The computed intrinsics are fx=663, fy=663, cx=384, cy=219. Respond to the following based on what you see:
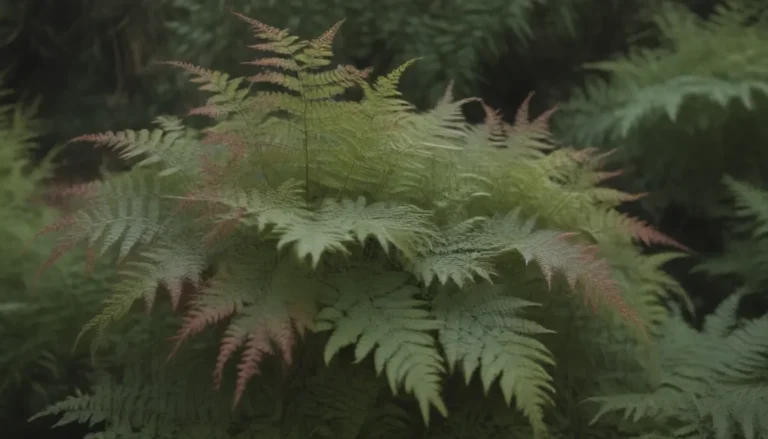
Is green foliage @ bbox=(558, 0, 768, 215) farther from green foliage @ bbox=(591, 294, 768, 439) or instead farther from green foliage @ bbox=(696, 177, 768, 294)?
green foliage @ bbox=(591, 294, 768, 439)

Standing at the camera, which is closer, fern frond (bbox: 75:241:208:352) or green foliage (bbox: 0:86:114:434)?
fern frond (bbox: 75:241:208:352)

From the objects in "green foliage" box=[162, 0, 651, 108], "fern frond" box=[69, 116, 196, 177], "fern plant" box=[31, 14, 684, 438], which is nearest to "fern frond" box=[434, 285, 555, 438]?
"fern plant" box=[31, 14, 684, 438]

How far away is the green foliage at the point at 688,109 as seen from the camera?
197cm

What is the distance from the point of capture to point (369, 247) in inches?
50.5

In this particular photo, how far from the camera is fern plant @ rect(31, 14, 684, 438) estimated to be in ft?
3.56

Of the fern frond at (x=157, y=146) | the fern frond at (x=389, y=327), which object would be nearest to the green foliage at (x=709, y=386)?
the fern frond at (x=389, y=327)

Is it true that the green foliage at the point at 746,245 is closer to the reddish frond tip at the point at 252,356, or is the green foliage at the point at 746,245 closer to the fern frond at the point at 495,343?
the fern frond at the point at 495,343

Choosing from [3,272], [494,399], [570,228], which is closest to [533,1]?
[570,228]

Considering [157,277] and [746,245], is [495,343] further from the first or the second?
[746,245]

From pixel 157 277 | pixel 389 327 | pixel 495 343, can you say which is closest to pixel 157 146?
pixel 157 277

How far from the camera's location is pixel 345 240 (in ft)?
3.66

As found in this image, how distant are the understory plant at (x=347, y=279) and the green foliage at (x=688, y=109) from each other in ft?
2.41

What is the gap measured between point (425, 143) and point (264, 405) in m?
0.58

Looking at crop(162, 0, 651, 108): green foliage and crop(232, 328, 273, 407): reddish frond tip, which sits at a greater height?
crop(162, 0, 651, 108): green foliage
